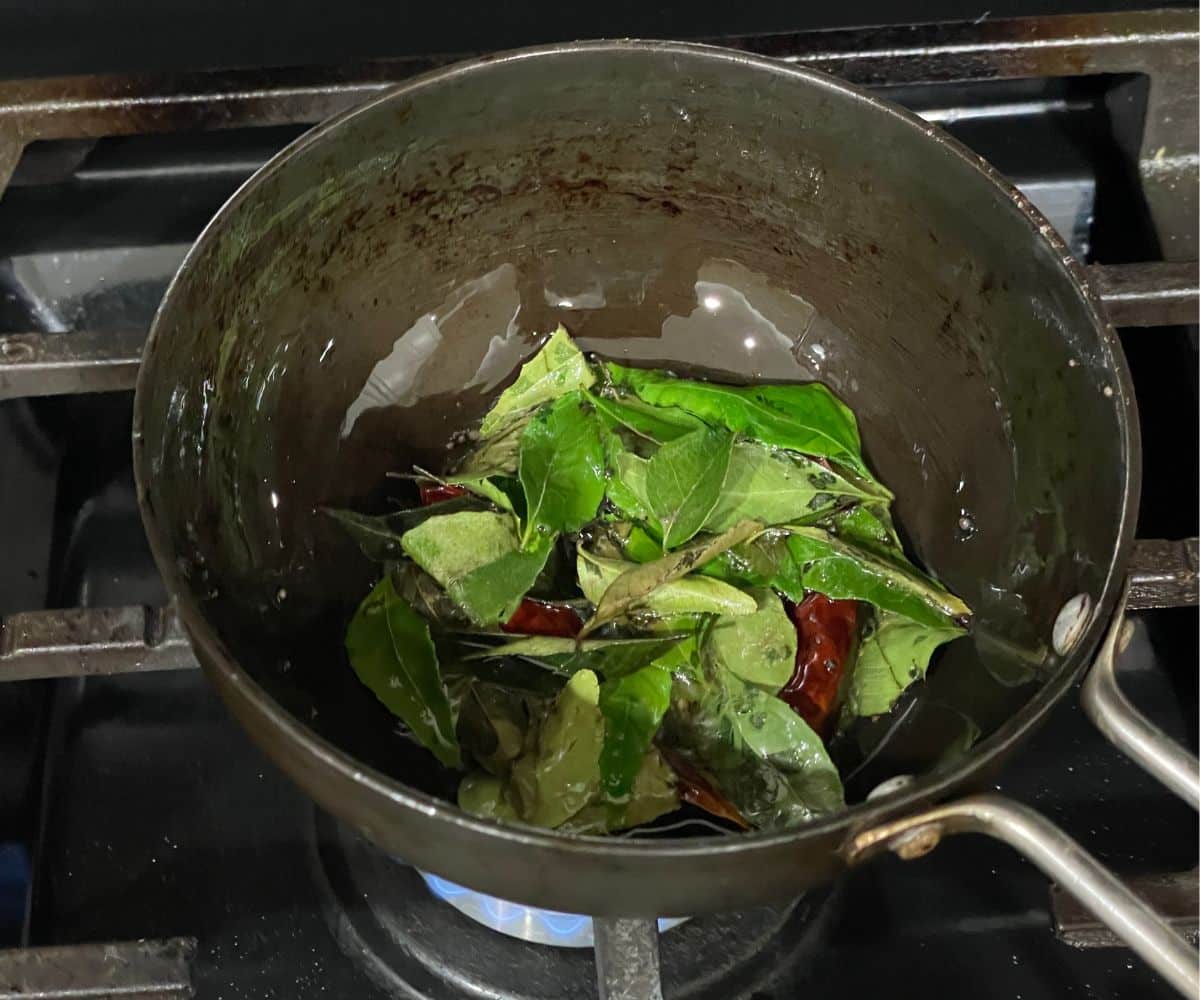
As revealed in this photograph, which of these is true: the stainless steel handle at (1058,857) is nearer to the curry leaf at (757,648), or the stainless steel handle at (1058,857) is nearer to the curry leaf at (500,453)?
the curry leaf at (757,648)

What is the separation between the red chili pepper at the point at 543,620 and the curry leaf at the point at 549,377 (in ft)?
0.43

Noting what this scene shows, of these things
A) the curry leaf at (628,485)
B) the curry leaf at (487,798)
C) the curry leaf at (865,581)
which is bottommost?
the curry leaf at (487,798)

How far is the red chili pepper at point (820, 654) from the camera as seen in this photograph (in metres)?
0.62

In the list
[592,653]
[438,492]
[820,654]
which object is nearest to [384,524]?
[438,492]

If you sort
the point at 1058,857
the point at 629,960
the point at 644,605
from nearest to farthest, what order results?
the point at 1058,857
the point at 629,960
the point at 644,605

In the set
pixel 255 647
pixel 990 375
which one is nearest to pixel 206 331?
pixel 255 647

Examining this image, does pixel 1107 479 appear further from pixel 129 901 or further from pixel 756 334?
pixel 129 901

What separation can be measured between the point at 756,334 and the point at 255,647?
366 mm

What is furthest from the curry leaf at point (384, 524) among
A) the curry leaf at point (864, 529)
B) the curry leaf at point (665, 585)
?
the curry leaf at point (864, 529)

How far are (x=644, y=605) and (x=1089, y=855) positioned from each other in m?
0.28

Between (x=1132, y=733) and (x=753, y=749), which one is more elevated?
(x=1132, y=733)

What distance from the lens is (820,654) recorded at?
626 mm

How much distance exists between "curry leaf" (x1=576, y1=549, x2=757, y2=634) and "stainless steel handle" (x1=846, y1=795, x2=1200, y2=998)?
199mm

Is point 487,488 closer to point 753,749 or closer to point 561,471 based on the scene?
point 561,471
